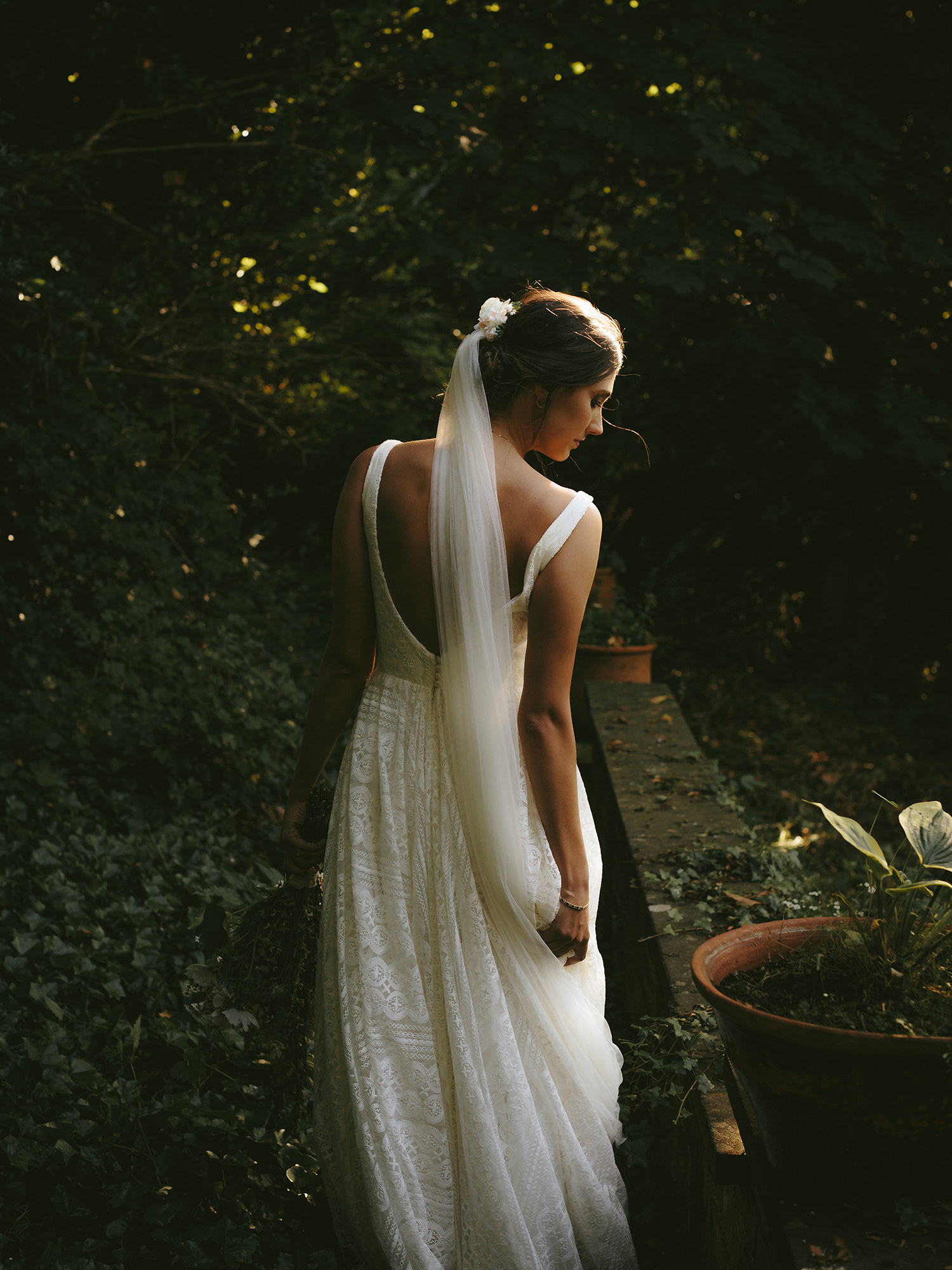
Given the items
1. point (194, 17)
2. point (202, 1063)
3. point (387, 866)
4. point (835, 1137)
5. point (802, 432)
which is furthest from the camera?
point (802, 432)

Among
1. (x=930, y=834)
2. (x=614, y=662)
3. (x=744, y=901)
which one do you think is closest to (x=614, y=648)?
(x=614, y=662)

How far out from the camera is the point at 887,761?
23.6 feet

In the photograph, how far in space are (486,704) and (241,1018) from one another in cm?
110

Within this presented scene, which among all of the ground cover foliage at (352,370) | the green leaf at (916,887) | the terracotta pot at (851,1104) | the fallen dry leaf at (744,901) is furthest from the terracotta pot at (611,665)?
the terracotta pot at (851,1104)

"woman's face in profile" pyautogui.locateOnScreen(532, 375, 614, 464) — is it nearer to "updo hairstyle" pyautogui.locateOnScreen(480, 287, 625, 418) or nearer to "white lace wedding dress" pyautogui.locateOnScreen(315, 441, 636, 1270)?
"updo hairstyle" pyautogui.locateOnScreen(480, 287, 625, 418)

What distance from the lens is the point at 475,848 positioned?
2113 millimetres

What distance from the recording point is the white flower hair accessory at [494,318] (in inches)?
84.7

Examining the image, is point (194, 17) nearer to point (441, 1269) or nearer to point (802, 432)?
point (802, 432)

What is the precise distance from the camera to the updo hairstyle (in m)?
2.05

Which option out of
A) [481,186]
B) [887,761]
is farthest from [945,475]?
[481,186]

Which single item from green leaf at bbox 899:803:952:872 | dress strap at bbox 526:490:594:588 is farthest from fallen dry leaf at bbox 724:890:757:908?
dress strap at bbox 526:490:594:588

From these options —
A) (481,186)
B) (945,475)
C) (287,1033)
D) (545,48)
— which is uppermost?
(545,48)

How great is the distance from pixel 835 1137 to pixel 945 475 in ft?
21.8

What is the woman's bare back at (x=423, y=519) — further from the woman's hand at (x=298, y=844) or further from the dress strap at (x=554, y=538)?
the woman's hand at (x=298, y=844)
